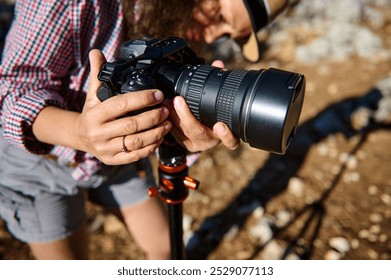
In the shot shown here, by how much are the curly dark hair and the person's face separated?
0.13 ft

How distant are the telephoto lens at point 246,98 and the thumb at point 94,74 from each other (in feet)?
0.48

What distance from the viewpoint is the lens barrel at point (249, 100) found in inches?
35.9

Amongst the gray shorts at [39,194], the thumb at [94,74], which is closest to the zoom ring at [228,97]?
the thumb at [94,74]

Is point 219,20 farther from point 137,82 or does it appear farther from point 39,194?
point 39,194

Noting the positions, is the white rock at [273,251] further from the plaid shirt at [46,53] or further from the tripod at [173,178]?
the plaid shirt at [46,53]

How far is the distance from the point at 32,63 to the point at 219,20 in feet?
2.09

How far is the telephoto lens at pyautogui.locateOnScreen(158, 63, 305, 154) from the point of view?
91 cm

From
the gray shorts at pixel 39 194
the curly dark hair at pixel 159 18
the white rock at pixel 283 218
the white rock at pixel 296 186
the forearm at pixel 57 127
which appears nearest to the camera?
the forearm at pixel 57 127

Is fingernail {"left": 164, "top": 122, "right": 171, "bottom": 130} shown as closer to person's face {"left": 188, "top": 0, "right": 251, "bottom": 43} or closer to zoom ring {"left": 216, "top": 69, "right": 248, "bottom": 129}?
zoom ring {"left": 216, "top": 69, "right": 248, "bottom": 129}

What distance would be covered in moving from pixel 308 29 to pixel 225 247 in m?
2.42

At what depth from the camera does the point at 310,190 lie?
225 cm

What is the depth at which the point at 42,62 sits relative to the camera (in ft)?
3.69

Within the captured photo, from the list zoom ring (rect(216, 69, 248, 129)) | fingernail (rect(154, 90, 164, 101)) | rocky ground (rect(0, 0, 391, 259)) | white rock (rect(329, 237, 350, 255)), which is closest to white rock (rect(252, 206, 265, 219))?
rocky ground (rect(0, 0, 391, 259))
